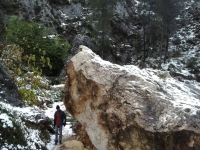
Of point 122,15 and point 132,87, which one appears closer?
point 132,87

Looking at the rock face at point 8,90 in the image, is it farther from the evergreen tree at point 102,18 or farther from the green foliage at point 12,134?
the evergreen tree at point 102,18

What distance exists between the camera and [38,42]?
77.5ft

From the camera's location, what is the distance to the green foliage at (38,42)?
2062 cm

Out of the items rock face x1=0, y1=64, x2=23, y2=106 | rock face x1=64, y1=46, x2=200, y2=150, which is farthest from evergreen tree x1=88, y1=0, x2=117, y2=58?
rock face x1=64, y1=46, x2=200, y2=150

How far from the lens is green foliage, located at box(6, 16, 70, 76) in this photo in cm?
2062

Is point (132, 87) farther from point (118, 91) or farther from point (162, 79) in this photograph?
point (162, 79)

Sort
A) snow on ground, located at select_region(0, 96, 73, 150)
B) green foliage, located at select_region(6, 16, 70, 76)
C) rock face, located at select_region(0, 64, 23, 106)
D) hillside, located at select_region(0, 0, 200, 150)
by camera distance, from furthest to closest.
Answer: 1. green foliage, located at select_region(6, 16, 70, 76)
2. rock face, located at select_region(0, 64, 23, 106)
3. hillside, located at select_region(0, 0, 200, 150)
4. snow on ground, located at select_region(0, 96, 73, 150)

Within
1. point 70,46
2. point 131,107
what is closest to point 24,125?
point 131,107

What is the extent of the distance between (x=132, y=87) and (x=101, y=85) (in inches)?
46.8

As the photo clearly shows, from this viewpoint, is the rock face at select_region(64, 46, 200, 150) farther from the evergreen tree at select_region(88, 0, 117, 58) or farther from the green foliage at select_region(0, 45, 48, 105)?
the evergreen tree at select_region(88, 0, 117, 58)

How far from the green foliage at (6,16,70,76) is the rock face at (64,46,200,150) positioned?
8256 mm

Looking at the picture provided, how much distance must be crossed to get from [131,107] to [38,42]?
1559 cm

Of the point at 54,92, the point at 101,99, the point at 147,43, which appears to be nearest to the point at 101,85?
the point at 101,99

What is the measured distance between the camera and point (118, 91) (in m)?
10.2
